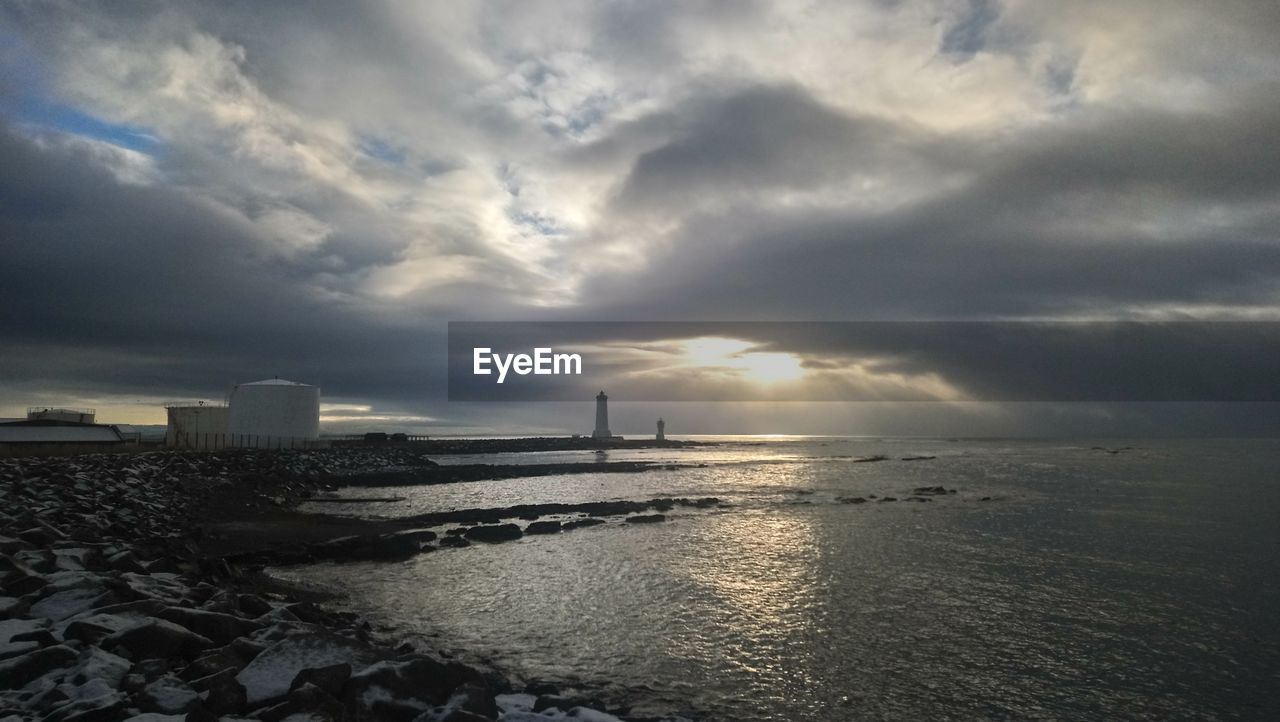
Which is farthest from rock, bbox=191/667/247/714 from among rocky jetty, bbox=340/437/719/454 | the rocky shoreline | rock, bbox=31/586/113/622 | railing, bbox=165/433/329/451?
rocky jetty, bbox=340/437/719/454

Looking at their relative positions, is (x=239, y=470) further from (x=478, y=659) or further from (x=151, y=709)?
(x=151, y=709)

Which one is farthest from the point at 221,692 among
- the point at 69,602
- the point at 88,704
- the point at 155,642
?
the point at 69,602

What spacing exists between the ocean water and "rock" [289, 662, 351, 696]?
11.4ft

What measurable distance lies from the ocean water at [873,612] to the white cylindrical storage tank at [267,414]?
44.2 metres

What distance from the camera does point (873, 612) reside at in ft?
45.2

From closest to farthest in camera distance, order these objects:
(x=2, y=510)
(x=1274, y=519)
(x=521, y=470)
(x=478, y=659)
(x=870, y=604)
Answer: (x=478, y=659) < (x=870, y=604) < (x=2, y=510) < (x=1274, y=519) < (x=521, y=470)

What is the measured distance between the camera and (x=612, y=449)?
424 ft

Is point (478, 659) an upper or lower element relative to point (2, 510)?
lower

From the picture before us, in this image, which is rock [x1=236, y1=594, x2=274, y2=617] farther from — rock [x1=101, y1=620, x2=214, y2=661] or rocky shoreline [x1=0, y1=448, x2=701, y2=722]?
rock [x1=101, y1=620, x2=214, y2=661]

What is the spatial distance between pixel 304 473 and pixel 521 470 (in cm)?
2027

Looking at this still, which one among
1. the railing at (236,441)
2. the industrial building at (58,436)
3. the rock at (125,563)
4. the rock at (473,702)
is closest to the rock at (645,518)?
the rock at (125,563)

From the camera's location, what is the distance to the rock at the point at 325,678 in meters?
6.92

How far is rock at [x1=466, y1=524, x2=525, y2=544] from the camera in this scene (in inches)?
907

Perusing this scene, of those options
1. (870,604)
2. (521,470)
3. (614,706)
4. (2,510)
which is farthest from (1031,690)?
(521,470)
